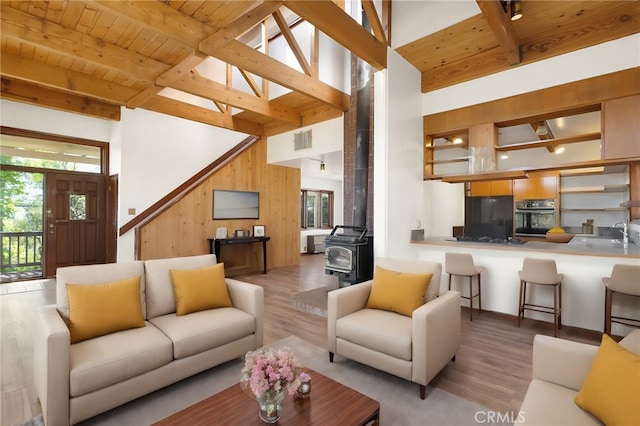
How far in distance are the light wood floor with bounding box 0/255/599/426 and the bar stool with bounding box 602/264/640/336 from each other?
0.32m

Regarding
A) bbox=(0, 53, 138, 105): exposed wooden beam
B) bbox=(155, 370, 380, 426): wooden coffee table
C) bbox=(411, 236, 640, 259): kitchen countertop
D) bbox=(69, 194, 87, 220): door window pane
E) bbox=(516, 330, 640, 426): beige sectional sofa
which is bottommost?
bbox=(155, 370, 380, 426): wooden coffee table

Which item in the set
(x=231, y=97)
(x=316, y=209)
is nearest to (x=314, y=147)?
(x=231, y=97)

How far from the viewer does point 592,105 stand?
3.50 m

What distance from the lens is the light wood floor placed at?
2170 millimetres

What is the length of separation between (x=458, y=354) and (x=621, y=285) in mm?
1608

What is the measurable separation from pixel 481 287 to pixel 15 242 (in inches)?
314

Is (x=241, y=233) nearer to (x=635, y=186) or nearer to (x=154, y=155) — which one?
(x=154, y=155)

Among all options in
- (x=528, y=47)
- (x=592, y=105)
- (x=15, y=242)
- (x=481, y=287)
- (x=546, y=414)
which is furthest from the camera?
(x=15, y=242)

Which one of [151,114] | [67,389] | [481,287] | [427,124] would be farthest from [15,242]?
[481,287]

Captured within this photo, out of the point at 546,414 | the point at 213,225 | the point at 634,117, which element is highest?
the point at 634,117

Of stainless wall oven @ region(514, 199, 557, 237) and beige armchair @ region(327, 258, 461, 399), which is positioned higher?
stainless wall oven @ region(514, 199, 557, 237)

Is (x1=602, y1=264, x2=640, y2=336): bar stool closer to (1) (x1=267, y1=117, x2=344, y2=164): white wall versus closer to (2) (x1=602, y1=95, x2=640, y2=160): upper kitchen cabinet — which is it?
(2) (x1=602, y1=95, x2=640, y2=160): upper kitchen cabinet

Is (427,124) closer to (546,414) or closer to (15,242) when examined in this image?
(546,414)

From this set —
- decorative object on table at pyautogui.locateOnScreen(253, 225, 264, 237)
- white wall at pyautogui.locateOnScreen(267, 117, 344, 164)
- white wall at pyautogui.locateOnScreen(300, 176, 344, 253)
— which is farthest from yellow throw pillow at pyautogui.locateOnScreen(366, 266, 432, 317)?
white wall at pyautogui.locateOnScreen(300, 176, 344, 253)
